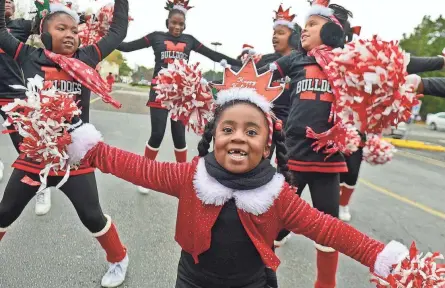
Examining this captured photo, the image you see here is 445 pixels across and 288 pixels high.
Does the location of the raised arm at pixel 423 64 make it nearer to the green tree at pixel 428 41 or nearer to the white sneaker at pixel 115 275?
the white sneaker at pixel 115 275

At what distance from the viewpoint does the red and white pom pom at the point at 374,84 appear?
6.45 feet

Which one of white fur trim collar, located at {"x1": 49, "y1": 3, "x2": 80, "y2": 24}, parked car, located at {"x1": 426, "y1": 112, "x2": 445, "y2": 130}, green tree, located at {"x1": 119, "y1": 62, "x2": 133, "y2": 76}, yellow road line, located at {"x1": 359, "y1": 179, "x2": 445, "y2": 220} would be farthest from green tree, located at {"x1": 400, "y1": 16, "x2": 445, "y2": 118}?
green tree, located at {"x1": 119, "y1": 62, "x2": 133, "y2": 76}

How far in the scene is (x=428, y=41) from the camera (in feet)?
125

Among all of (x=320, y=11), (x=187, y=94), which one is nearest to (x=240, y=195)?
(x=187, y=94)

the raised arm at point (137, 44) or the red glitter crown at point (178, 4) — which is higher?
the red glitter crown at point (178, 4)

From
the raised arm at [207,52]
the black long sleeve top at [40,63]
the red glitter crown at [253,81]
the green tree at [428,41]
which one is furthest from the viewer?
the green tree at [428,41]

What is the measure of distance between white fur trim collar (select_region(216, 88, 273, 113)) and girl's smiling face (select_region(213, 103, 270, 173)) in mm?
30

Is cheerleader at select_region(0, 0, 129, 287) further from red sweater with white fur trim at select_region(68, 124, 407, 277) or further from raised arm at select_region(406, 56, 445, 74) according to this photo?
raised arm at select_region(406, 56, 445, 74)

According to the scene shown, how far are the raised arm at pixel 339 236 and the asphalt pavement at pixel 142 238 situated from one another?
154 cm

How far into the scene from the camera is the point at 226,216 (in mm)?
1993

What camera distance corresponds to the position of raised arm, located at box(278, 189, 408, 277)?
1784 mm

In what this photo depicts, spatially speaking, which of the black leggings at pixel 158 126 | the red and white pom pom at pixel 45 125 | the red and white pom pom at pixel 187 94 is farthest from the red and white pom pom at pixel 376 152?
the red and white pom pom at pixel 45 125

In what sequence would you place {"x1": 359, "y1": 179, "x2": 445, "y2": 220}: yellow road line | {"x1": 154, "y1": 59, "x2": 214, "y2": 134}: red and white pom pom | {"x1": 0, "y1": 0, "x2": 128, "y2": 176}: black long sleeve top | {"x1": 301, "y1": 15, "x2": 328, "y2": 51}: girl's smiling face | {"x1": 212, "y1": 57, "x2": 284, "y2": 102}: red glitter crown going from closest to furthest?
1. {"x1": 212, "y1": 57, "x2": 284, "y2": 102}: red glitter crown
2. {"x1": 154, "y1": 59, "x2": 214, "y2": 134}: red and white pom pom
3. {"x1": 0, "y1": 0, "x2": 128, "y2": 176}: black long sleeve top
4. {"x1": 301, "y1": 15, "x2": 328, "y2": 51}: girl's smiling face
5. {"x1": 359, "y1": 179, "x2": 445, "y2": 220}: yellow road line

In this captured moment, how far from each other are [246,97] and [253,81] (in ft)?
0.82
